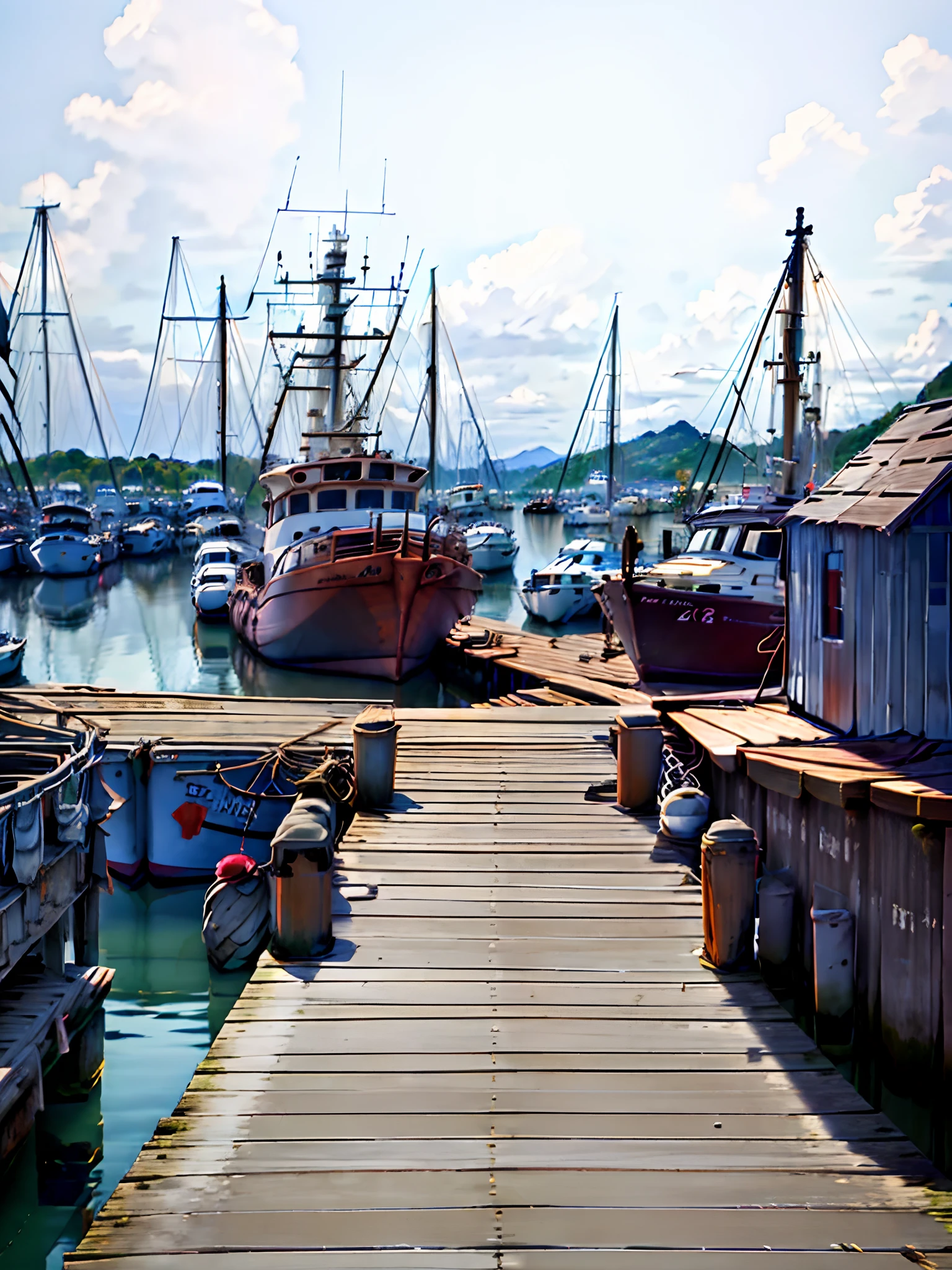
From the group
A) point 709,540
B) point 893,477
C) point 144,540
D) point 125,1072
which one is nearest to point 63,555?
point 144,540

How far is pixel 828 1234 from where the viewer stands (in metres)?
4.50

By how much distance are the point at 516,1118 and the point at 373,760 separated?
5090mm

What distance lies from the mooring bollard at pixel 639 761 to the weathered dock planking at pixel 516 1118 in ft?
5.76

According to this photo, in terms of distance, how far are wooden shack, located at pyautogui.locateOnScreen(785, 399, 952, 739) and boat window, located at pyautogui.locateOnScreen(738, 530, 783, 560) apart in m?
9.43

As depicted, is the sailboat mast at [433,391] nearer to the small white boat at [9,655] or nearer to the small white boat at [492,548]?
the small white boat at [492,548]

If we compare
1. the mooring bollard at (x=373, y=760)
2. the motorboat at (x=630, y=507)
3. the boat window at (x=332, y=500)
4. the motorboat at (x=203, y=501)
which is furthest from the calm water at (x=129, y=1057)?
the motorboat at (x=630, y=507)

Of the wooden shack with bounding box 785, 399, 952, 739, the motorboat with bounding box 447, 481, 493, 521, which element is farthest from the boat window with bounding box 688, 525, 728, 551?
the motorboat with bounding box 447, 481, 493, 521

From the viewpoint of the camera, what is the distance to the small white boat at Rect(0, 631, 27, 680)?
2525 cm

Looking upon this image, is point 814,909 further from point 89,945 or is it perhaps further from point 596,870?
point 89,945

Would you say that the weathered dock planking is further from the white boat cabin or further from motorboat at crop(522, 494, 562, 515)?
motorboat at crop(522, 494, 562, 515)

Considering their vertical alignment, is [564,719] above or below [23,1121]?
above

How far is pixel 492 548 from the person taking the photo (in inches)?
2334

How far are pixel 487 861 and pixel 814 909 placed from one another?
2922mm

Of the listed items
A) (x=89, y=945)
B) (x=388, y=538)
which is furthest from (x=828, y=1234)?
(x=388, y=538)
